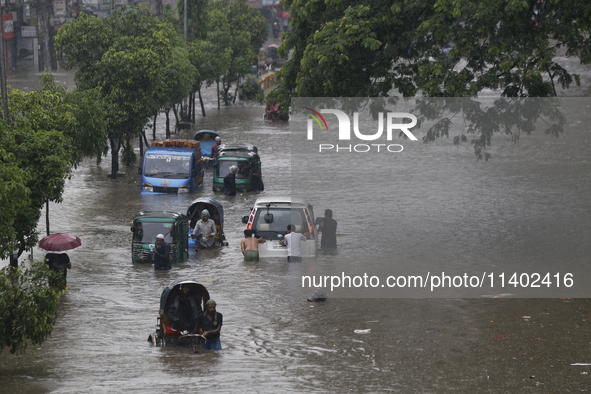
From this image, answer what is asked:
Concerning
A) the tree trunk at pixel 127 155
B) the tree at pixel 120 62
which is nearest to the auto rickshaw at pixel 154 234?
the tree at pixel 120 62

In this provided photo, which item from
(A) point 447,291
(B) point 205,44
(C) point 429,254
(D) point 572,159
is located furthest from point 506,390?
(B) point 205,44

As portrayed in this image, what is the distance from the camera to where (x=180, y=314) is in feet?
53.9

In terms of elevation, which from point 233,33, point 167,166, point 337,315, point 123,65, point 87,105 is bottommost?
point 337,315

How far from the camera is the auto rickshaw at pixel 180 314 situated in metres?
16.2

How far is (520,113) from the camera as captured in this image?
2259 centimetres

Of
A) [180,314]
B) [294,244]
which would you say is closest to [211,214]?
[294,244]

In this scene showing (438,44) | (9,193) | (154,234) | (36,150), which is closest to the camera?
(9,193)

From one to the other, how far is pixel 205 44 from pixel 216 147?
47.7 feet

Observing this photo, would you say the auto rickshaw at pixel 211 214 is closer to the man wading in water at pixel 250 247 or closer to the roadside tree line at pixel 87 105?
the man wading in water at pixel 250 247

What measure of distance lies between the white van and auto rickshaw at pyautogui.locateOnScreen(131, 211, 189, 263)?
177 cm

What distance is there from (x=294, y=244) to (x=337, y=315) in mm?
4886

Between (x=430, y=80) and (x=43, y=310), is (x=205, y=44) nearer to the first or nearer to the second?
(x=430, y=80)

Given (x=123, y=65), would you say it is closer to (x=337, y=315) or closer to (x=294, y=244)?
(x=294, y=244)

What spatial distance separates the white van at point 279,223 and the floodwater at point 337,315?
437mm
